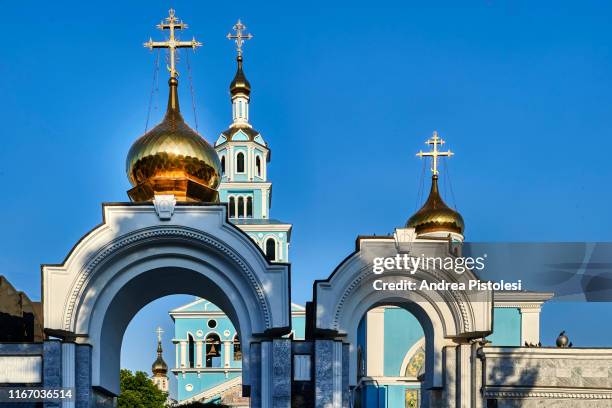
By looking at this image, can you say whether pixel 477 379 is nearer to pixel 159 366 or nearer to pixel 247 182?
pixel 247 182

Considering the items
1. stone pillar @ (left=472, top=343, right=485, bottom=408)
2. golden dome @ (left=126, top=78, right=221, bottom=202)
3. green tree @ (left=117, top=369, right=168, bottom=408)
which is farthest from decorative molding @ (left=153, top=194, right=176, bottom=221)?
green tree @ (left=117, top=369, right=168, bottom=408)

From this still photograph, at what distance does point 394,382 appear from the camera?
25547 millimetres

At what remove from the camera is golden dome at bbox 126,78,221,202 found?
17625 mm

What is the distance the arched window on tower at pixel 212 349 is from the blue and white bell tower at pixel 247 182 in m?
4.61

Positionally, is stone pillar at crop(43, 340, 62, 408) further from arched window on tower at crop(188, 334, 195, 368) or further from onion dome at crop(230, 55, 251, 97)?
onion dome at crop(230, 55, 251, 97)

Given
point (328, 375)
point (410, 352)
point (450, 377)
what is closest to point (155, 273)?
point (328, 375)

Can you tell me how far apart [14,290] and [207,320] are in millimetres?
22024

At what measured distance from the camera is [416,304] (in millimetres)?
16703

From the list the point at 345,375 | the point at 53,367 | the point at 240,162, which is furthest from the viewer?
the point at 240,162

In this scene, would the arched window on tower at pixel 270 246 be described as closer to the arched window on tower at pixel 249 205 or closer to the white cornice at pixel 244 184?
the arched window on tower at pixel 249 205

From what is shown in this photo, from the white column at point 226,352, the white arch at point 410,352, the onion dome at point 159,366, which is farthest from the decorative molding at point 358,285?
the onion dome at point 159,366

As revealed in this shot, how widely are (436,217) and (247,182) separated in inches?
638

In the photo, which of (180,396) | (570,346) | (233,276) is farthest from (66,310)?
(180,396)

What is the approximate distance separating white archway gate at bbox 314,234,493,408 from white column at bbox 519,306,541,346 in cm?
951
